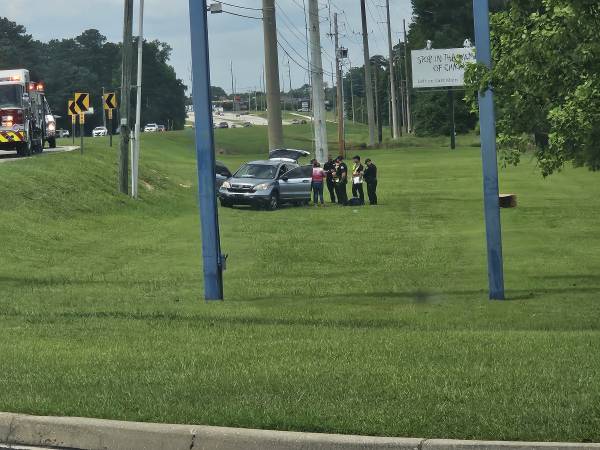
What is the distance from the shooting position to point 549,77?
16.7 metres

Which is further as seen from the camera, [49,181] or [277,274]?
[49,181]

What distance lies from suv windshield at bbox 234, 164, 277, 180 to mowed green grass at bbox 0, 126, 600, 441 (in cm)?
156

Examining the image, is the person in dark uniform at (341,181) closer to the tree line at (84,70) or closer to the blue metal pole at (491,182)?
the blue metal pole at (491,182)

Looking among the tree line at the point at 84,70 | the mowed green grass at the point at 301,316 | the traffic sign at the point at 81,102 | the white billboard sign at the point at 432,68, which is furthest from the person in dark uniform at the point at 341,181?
the tree line at the point at 84,70

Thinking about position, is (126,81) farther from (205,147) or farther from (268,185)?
(205,147)

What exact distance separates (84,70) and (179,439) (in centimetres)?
12175

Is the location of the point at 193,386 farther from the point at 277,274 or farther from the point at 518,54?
the point at 277,274

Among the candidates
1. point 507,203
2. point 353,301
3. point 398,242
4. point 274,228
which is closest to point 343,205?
point 507,203

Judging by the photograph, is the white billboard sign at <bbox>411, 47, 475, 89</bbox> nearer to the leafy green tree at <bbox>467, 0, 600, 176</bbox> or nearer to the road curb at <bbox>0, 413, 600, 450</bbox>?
the leafy green tree at <bbox>467, 0, 600, 176</bbox>

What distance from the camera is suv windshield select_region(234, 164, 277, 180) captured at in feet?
137

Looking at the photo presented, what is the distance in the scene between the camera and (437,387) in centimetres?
854

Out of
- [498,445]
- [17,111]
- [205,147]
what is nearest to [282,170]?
[17,111]

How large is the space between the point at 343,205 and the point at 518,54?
2612 cm

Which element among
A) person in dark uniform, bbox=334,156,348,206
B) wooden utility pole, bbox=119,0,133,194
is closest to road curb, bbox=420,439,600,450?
wooden utility pole, bbox=119,0,133,194
